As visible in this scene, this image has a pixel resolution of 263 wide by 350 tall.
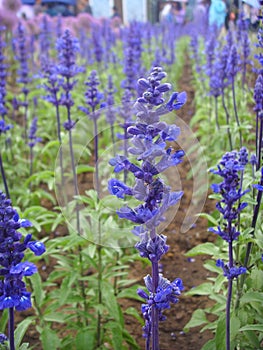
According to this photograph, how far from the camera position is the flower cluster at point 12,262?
75.9 inches

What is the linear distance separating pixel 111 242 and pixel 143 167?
5.57ft

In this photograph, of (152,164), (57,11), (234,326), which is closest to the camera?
(152,164)

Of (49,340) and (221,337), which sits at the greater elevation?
(221,337)

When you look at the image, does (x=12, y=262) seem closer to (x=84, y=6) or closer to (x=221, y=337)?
(x=221, y=337)

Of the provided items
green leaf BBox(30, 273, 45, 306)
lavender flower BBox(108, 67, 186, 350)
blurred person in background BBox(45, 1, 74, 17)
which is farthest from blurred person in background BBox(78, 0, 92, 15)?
lavender flower BBox(108, 67, 186, 350)

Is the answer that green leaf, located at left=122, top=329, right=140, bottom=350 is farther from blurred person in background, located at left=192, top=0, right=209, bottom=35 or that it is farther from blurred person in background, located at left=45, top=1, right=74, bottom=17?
blurred person in background, located at left=45, top=1, right=74, bottom=17

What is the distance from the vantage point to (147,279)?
6.88 ft

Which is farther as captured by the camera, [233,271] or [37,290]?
[37,290]

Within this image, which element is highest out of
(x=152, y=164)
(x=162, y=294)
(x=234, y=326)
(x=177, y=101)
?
(x=177, y=101)

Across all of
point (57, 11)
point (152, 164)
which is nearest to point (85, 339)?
point (152, 164)

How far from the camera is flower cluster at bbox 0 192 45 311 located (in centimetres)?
193

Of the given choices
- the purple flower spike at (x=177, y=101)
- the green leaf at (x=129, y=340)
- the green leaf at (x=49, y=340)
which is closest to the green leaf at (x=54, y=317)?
the green leaf at (x=49, y=340)

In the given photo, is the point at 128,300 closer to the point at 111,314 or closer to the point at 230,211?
the point at 111,314

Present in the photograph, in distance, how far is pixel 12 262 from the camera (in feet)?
6.49
